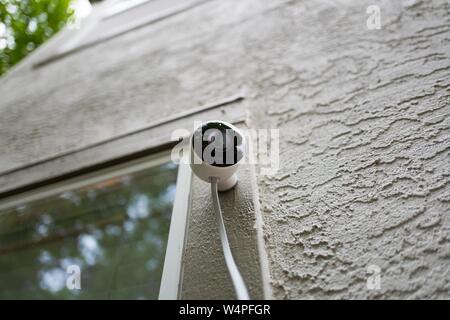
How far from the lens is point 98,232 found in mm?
1546

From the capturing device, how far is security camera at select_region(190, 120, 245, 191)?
0.95 metres

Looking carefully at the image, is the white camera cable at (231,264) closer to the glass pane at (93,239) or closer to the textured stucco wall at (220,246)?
the textured stucco wall at (220,246)

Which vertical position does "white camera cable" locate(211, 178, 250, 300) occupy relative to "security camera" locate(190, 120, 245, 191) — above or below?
below

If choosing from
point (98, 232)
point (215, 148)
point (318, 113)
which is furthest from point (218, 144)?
point (98, 232)

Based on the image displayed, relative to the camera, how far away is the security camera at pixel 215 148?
0.95 meters

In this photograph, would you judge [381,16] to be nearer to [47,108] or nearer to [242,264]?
[242,264]

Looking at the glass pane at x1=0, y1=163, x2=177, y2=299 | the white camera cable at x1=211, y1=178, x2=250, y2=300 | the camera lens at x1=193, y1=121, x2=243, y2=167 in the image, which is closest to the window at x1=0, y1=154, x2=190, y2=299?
the glass pane at x1=0, y1=163, x2=177, y2=299

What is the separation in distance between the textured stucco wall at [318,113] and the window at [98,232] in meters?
0.34

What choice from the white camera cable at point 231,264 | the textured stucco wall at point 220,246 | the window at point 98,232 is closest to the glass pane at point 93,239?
the window at point 98,232

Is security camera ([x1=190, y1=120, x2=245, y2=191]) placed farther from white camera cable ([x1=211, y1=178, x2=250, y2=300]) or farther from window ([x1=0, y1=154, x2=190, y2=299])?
window ([x1=0, y1=154, x2=190, y2=299])

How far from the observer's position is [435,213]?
0.87 m
